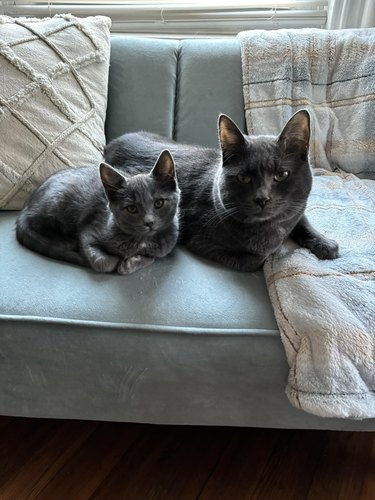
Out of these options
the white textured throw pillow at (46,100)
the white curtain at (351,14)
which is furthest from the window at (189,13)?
the white textured throw pillow at (46,100)

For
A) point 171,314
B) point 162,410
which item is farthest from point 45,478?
point 171,314

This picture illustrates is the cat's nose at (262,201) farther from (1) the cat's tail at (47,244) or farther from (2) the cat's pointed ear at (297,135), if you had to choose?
(1) the cat's tail at (47,244)

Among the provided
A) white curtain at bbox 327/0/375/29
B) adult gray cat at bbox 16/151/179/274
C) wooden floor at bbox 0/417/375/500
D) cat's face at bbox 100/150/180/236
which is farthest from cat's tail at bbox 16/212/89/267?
white curtain at bbox 327/0/375/29

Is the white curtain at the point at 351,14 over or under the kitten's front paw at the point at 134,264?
over

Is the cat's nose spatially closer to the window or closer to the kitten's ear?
the kitten's ear

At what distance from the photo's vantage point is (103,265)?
3.73 ft

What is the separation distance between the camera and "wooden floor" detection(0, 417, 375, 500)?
118 cm

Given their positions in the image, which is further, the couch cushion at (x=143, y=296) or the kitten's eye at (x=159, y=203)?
the kitten's eye at (x=159, y=203)

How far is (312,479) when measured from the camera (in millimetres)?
1219

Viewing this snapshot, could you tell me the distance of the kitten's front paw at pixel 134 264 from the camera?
3.74 feet

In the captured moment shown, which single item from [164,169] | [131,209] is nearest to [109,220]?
[131,209]

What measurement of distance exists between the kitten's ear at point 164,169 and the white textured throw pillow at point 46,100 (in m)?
0.40

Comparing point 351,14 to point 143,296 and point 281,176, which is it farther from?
point 143,296

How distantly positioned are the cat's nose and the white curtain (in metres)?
1.13
